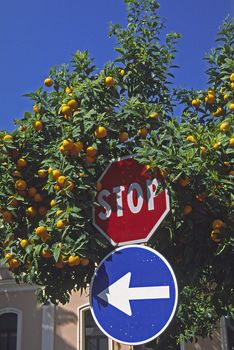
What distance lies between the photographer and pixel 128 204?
365 cm

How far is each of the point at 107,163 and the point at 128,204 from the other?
2.51 ft

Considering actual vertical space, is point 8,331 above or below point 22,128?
below

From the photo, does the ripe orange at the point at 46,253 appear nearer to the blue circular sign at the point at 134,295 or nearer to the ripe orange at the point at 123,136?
the blue circular sign at the point at 134,295

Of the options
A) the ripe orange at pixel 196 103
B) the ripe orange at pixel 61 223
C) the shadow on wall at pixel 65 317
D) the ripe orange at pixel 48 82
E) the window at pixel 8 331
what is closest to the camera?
the ripe orange at pixel 61 223

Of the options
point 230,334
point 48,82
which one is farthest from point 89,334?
point 48,82

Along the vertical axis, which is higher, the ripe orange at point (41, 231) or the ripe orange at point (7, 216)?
the ripe orange at point (7, 216)

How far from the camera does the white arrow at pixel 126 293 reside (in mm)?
3057

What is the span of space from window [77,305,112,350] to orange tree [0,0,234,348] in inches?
501

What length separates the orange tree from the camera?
392 centimetres

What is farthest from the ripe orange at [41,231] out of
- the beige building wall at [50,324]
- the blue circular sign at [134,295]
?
the beige building wall at [50,324]

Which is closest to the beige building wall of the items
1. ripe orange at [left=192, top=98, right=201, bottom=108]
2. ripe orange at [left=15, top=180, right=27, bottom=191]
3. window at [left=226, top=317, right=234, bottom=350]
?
window at [left=226, top=317, right=234, bottom=350]

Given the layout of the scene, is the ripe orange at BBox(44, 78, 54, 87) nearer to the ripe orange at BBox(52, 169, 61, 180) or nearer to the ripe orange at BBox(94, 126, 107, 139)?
the ripe orange at BBox(94, 126, 107, 139)

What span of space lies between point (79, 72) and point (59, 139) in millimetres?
803

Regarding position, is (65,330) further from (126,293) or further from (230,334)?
(126,293)
